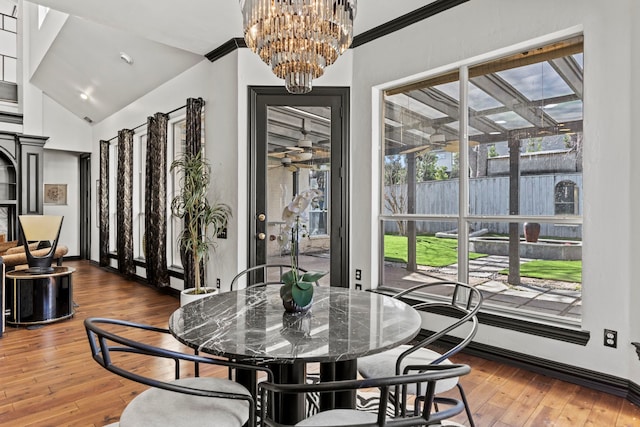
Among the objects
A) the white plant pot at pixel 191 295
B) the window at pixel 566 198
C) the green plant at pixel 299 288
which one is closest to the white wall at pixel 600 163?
the window at pixel 566 198

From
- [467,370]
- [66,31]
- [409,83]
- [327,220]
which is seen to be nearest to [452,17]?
[409,83]

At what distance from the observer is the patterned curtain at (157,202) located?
5.45 metres

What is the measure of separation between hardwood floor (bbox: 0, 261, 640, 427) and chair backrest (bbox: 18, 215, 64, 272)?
800mm

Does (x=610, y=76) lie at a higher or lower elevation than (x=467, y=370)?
higher

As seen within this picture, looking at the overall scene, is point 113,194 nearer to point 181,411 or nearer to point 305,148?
point 305,148

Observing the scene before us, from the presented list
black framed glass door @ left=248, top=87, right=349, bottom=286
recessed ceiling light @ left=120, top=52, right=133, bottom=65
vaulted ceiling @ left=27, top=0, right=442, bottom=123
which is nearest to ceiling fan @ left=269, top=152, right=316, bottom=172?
black framed glass door @ left=248, top=87, right=349, bottom=286

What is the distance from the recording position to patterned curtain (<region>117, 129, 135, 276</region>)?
669 centimetres

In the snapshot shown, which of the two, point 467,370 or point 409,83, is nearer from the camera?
point 467,370

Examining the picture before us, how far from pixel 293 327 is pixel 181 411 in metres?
0.50

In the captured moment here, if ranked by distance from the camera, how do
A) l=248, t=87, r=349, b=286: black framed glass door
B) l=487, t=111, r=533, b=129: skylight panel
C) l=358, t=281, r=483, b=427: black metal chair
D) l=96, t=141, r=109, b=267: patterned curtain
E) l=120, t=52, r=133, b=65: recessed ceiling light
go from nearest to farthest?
l=358, t=281, r=483, b=427: black metal chair, l=487, t=111, r=533, b=129: skylight panel, l=248, t=87, r=349, b=286: black framed glass door, l=120, t=52, r=133, b=65: recessed ceiling light, l=96, t=141, r=109, b=267: patterned curtain

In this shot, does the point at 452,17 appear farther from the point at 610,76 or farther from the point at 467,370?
the point at 467,370

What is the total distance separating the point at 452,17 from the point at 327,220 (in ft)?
7.30

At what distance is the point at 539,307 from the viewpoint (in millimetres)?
2914

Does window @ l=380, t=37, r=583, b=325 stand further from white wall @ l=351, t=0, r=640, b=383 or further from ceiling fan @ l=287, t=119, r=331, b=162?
ceiling fan @ l=287, t=119, r=331, b=162
